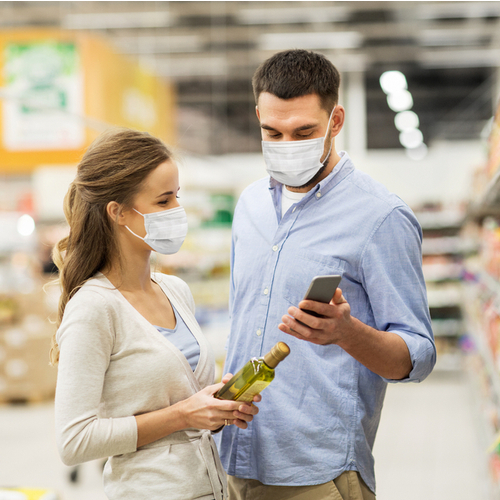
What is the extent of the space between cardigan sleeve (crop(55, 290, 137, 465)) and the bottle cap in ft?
1.25

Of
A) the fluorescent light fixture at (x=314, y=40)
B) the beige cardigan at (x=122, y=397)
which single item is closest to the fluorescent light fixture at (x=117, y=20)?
the fluorescent light fixture at (x=314, y=40)

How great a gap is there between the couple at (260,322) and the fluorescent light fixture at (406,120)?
1190cm

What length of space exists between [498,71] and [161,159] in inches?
538

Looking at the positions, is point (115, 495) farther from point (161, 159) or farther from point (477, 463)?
point (477, 463)

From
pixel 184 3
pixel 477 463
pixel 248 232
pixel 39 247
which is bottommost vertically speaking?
pixel 477 463

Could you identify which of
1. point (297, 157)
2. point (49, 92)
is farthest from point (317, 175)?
point (49, 92)

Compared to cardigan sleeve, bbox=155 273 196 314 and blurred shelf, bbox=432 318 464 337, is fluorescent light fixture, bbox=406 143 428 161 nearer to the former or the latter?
blurred shelf, bbox=432 318 464 337

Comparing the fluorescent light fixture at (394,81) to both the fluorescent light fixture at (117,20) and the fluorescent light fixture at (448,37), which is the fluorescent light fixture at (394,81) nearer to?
the fluorescent light fixture at (448,37)

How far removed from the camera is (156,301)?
1.69 meters

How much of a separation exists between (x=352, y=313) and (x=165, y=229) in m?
0.55

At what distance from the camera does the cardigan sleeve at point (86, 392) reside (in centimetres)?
141

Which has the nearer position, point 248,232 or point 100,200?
point 100,200

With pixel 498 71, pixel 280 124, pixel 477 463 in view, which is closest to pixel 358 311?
pixel 280 124

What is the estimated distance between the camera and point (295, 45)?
1268 centimetres
